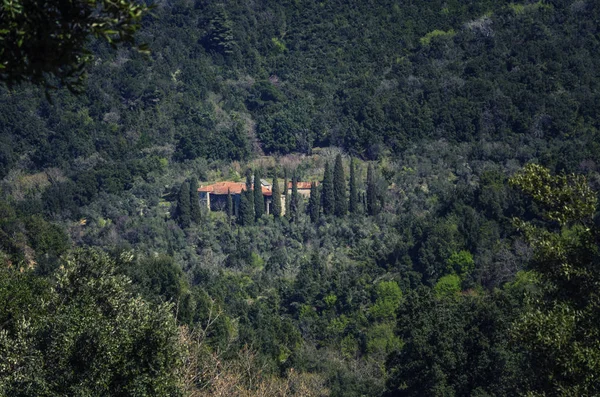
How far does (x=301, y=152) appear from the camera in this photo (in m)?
79.0

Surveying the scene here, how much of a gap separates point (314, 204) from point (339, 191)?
1.99 meters

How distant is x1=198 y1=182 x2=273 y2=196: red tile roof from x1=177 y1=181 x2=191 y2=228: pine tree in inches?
125

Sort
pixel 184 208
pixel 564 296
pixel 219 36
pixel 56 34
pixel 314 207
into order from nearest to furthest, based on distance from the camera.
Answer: pixel 56 34
pixel 564 296
pixel 184 208
pixel 314 207
pixel 219 36

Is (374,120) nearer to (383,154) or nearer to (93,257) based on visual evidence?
(383,154)

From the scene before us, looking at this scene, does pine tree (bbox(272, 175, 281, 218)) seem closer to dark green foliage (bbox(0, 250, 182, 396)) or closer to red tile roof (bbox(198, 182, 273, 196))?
red tile roof (bbox(198, 182, 273, 196))

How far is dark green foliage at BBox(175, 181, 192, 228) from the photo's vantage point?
62.7 metres

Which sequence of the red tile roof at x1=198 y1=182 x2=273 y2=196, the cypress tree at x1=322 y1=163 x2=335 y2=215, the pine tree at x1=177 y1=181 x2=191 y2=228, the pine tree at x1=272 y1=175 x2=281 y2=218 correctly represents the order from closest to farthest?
the pine tree at x1=177 y1=181 x2=191 y2=228
the pine tree at x1=272 y1=175 x2=281 y2=218
the cypress tree at x1=322 y1=163 x2=335 y2=215
the red tile roof at x1=198 y1=182 x2=273 y2=196

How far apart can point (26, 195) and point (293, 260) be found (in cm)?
1872

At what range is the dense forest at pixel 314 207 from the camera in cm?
1374

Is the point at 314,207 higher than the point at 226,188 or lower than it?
lower

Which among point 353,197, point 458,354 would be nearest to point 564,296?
point 458,354

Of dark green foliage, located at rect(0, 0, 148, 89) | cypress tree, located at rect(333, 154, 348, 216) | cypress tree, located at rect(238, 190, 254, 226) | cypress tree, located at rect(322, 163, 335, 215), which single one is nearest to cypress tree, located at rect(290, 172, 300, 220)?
cypress tree, located at rect(322, 163, 335, 215)

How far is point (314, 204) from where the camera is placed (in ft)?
209

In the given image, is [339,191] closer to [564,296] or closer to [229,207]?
[229,207]
